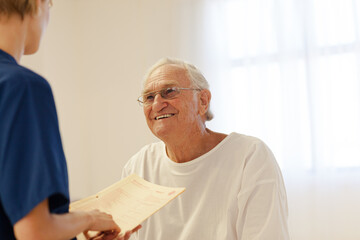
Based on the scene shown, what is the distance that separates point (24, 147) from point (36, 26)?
27 centimetres

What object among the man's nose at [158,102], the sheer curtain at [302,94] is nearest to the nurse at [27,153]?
the man's nose at [158,102]

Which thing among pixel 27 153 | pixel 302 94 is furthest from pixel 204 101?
pixel 302 94

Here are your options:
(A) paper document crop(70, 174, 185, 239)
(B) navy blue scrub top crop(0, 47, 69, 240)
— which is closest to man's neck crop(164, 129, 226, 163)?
(A) paper document crop(70, 174, 185, 239)

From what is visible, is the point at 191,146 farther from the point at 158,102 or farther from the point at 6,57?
the point at 6,57

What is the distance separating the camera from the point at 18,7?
29.3 inches

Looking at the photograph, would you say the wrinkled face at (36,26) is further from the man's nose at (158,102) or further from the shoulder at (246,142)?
the shoulder at (246,142)

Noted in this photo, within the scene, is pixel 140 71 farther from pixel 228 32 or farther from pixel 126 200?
pixel 126 200

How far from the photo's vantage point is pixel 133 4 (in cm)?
393

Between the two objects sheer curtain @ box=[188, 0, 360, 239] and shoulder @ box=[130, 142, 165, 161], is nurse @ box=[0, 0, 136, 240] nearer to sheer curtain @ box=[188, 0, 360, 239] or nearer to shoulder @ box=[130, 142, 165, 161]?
shoulder @ box=[130, 142, 165, 161]

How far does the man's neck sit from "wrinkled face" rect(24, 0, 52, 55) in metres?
0.96

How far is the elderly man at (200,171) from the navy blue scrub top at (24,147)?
920 mm

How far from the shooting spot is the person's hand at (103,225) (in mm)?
858

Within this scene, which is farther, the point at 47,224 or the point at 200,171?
the point at 200,171

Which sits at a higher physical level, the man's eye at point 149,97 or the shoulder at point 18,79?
the shoulder at point 18,79
